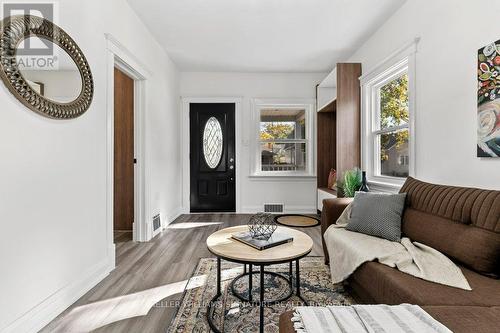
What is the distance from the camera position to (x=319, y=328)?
849 mm

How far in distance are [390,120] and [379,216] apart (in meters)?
1.62

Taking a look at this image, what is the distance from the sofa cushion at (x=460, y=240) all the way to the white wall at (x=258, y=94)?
2888 mm

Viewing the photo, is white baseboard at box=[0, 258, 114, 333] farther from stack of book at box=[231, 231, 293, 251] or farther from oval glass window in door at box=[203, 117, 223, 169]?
oval glass window in door at box=[203, 117, 223, 169]

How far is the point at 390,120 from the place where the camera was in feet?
10.2

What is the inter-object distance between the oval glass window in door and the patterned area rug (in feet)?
8.25

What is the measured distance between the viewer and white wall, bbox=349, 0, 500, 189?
1.83 metres

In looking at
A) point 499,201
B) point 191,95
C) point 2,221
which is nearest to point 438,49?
point 499,201

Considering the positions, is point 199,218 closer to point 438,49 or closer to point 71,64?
point 71,64

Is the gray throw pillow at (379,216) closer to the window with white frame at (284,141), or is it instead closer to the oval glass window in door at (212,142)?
the window with white frame at (284,141)

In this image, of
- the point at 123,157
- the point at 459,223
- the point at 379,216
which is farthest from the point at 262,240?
the point at 123,157

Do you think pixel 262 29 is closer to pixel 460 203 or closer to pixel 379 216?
pixel 379 216

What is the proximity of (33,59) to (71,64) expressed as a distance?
1.04 ft

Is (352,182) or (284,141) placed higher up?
(284,141)

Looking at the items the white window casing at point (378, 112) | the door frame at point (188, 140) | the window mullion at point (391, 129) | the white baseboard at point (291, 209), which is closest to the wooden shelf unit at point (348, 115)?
the white window casing at point (378, 112)
